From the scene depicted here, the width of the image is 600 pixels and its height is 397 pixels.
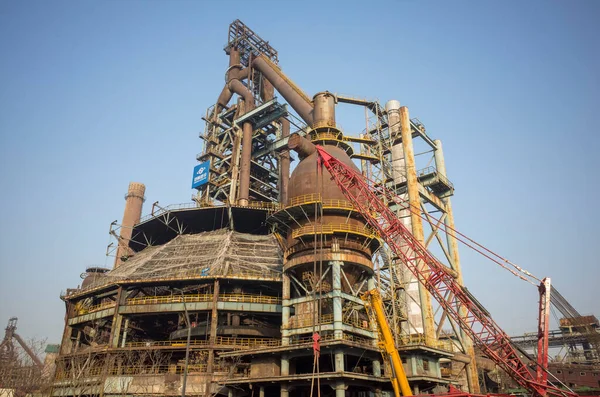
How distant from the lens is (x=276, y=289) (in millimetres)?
51844

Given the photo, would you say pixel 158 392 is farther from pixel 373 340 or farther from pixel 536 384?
pixel 536 384

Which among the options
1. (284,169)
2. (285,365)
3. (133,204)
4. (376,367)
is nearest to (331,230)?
(285,365)

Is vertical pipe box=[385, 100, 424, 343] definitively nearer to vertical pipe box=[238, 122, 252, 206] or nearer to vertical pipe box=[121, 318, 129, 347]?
vertical pipe box=[238, 122, 252, 206]

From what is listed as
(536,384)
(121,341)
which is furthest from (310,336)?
(121,341)

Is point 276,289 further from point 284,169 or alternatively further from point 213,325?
point 284,169

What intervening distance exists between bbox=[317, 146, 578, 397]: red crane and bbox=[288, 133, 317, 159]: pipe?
4.67ft

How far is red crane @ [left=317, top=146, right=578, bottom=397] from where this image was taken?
30.2 metres

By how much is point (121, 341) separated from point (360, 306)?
29.3m

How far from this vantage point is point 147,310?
49000 millimetres

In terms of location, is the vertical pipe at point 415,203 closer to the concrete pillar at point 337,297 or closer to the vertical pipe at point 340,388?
the concrete pillar at point 337,297

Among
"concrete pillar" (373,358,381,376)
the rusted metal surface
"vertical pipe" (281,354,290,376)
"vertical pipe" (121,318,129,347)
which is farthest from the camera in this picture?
"vertical pipe" (121,318,129,347)

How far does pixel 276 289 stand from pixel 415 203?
18828mm

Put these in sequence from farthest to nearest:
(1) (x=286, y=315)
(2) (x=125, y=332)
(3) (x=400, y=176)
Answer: (3) (x=400, y=176) < (2) (x=125, y=332) < (1) (x=286, y=315)

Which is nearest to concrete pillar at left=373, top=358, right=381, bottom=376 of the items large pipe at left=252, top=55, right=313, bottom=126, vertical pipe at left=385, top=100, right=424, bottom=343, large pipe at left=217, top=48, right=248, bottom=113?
vertical pipe at left=385, top=100, right=424, bottom=343
